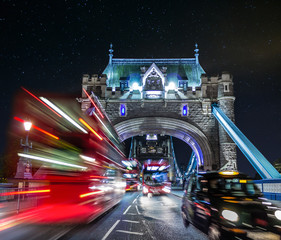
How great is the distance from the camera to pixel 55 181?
6586 millimetres

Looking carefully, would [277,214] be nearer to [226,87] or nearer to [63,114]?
[63,114]

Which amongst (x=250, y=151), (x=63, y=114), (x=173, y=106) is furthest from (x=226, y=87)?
(x=63, y=114)

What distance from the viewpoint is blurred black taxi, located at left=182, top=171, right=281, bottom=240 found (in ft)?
14.6

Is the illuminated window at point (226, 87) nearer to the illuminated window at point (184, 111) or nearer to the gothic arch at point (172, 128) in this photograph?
the illuminated window at point (184, 111)

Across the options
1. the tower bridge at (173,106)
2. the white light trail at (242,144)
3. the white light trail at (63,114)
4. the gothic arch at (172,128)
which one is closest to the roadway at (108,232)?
the white light trail at (63,114)

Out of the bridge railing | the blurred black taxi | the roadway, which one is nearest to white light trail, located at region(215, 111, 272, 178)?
the bridge railing

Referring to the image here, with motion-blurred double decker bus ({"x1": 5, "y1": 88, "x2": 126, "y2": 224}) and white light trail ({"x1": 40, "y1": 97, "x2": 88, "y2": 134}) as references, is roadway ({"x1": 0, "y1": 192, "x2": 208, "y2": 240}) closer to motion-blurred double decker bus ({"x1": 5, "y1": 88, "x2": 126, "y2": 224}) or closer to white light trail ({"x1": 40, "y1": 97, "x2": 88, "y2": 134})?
motion-blurred double decker bus ({"x1": 5, "y1": 88, "x2": 126, "y2": 224})

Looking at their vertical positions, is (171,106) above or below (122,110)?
above

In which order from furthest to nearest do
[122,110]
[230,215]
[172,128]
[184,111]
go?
1. [172,128]
2. [122,110]
3. [184,111]
4. [230,215]

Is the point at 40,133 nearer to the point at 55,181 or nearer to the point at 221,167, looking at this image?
the point at 55,181

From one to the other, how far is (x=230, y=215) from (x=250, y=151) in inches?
661

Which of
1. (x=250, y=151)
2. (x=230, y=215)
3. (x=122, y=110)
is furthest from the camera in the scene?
(x=122, y=110)

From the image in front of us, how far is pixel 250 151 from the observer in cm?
1981

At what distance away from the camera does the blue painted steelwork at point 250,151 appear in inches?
687
